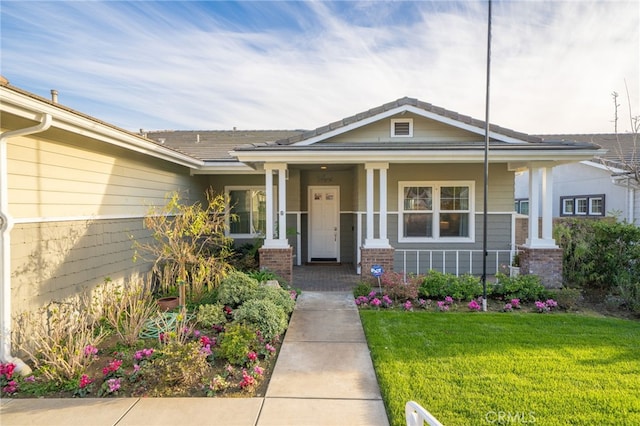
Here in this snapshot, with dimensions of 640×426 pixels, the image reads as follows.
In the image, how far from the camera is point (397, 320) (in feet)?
18.0

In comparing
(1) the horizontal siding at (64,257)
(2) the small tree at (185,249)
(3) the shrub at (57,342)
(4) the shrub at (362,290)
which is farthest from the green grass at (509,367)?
(1) the horizontal siding at (64,257)

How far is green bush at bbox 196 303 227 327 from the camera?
5.03 m

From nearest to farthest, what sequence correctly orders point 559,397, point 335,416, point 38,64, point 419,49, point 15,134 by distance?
point 335,416
point 559,397
point 15,134
point 38,64
point 419,49

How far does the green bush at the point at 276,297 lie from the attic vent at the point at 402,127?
5.21 m

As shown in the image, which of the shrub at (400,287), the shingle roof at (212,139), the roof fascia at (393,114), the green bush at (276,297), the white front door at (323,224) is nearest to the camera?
the green bush at (276,297)

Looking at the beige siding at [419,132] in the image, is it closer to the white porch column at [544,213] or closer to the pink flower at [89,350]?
the white porch column at [544,213]

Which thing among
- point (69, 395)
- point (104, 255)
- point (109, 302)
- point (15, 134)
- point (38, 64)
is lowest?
point (69, 395)

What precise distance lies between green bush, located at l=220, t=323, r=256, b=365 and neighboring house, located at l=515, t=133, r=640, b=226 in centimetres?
1111

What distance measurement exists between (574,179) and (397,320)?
493 inches

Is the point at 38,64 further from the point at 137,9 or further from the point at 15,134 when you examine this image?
the point at 15,134

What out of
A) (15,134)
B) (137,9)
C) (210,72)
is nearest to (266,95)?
(210,72)

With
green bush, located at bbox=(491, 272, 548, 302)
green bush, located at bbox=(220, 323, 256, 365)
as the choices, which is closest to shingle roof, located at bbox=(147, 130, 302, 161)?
green bush, located at bbox=(220, 323, 256, 365)
